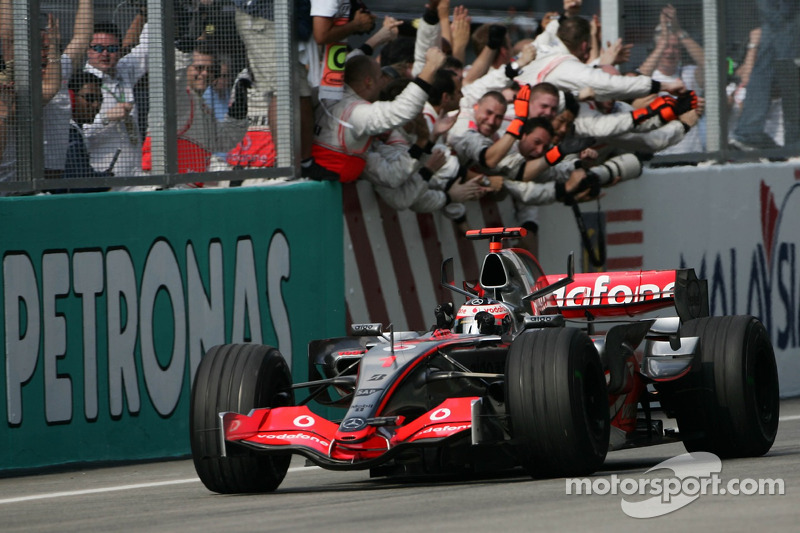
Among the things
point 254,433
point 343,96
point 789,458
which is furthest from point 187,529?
point 343,96

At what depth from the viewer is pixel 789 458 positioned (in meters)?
A: 9.05

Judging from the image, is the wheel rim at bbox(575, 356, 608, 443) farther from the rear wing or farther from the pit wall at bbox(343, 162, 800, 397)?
the pit wall at bbox(343, 162, 800, 397)

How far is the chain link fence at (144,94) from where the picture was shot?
34.5ft

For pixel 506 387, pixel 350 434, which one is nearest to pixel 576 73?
pixel 506 387

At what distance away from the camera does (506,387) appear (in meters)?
7.66

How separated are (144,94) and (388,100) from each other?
197 cm

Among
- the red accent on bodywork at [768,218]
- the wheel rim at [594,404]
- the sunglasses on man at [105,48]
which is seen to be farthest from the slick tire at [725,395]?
the red accent on bodywork at [768,218]

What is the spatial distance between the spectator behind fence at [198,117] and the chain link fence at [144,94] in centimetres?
1

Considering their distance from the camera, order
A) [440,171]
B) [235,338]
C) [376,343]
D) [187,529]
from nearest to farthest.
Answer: [187,529], [376,343], [235,338], [440,171]

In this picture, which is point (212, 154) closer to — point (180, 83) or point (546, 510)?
point (180, 83)

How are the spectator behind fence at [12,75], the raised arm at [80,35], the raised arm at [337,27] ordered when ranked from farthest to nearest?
the raised arm at [337,27], the raised arm at [80,35], the spectator behind fence at [12,75]

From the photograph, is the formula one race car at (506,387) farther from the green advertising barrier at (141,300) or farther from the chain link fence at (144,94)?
the chain link fence at (144,94)

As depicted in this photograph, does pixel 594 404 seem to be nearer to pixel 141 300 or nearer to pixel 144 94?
pixel 141 300

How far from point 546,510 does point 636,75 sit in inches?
321
